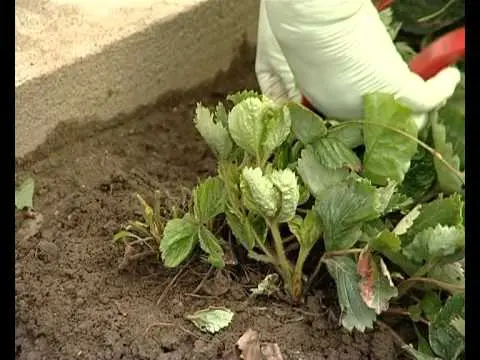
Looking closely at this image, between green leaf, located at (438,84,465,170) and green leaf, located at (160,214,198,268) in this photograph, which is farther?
green leaf, located at (438,84,465,170)

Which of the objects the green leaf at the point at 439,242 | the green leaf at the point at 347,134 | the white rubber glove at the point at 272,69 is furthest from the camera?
the white rubber glove at the point at 272,69

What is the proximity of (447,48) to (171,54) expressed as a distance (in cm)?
46

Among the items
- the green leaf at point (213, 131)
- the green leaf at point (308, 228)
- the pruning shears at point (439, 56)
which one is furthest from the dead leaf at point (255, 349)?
the pruning shears at point (439, 56)

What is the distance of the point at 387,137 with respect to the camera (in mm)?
1234

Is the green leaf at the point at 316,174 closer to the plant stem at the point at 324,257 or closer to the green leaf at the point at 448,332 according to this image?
the plant stem at the point at 324,257

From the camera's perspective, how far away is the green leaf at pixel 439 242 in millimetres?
1153

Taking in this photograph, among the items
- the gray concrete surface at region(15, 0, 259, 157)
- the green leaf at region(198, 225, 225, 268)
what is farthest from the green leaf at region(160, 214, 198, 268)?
the gray concrete surface at region(15, 0, 259, 157)

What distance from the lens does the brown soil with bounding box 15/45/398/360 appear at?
1207 millimetres

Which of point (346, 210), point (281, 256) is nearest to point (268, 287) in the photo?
point (281, 256)

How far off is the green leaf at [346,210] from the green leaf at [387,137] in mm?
68

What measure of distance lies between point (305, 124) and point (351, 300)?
8.4 inches

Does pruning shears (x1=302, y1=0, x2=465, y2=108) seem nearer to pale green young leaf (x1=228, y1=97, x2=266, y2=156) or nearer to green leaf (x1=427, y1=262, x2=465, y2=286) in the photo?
pale green young leaf (x1=228, y1=97, x2=266, y2=156)

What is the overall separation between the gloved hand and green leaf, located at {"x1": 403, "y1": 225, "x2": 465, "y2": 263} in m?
0.18
